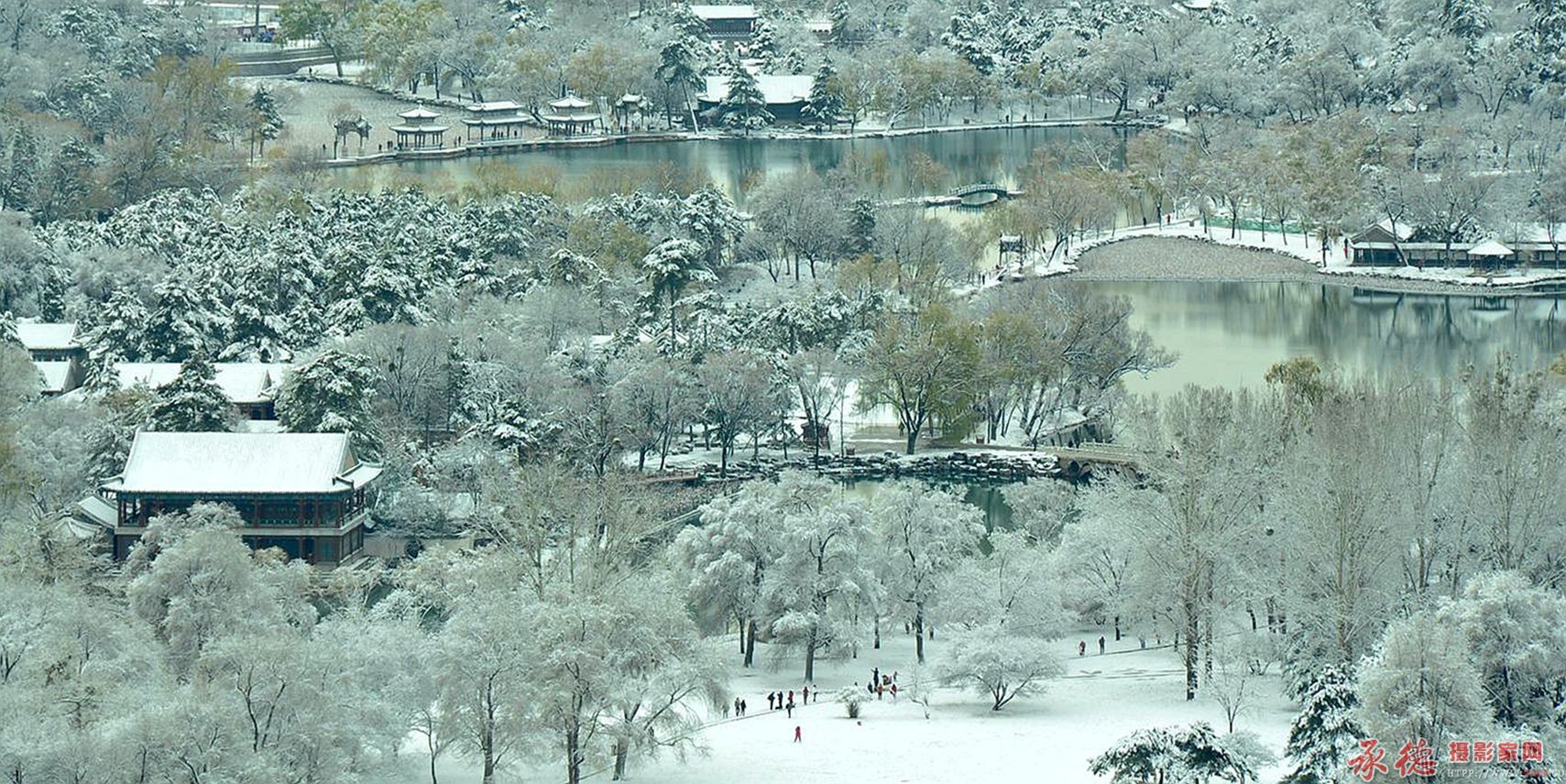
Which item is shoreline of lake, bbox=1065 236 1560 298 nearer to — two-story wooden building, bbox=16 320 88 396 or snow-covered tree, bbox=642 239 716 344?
snow-covered tree, bbox=642 239 716 344

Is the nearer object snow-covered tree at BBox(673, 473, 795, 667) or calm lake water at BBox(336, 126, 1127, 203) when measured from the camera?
snow-covered tree at BBox(673, 473, 795, 667)

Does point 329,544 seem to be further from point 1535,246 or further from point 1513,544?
point 1535,246

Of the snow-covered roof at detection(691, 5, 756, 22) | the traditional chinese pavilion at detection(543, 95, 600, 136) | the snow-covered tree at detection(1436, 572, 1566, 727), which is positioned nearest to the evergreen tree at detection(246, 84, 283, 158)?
the traditional chinese pavilion at detection(543, 95, 600, 136)

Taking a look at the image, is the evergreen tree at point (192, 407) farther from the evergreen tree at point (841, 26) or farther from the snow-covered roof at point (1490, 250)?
the evergreen tree at point (841, 26)

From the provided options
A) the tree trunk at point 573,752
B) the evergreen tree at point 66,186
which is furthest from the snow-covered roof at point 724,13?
the tree trunk at point 573,752

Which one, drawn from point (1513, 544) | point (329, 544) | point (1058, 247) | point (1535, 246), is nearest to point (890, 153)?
point (1058, 247)
